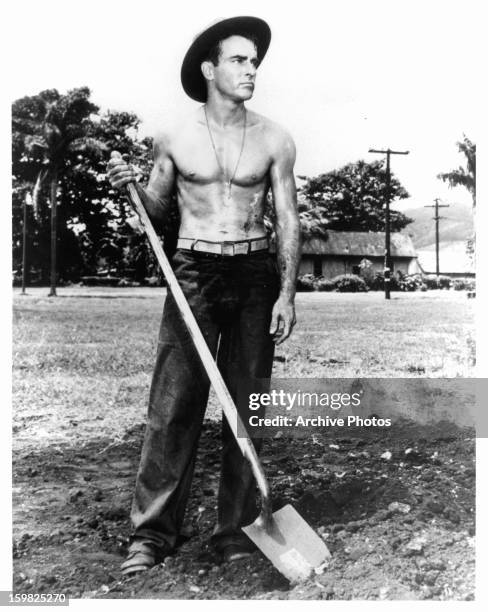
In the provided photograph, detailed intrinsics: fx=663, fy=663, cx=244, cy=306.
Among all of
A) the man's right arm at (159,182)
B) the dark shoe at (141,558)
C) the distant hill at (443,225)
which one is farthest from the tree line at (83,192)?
the dark shoe at (141,558)

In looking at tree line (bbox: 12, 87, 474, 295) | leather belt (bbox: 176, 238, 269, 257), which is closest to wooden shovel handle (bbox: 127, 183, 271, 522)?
leather belt (bbox: 176, 238, 269, 257)

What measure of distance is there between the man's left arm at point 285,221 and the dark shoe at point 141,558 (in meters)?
1.06

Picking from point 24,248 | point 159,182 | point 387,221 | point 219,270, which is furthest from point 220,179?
point 387,221

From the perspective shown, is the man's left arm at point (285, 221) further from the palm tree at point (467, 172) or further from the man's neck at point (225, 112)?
the palm tree at point (467, 172)

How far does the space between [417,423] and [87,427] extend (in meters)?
1.99

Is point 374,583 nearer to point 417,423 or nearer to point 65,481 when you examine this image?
point 417,423

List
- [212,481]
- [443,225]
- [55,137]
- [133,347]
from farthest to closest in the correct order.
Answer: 1. [133,347]
2. [443,225]
3. [55,137]
4. [212,481]

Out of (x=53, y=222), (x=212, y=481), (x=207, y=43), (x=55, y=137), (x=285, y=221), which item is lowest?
(x=212, y=481)

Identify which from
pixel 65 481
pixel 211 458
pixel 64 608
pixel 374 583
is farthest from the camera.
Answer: pixel 211 458

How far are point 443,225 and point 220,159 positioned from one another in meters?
2.17

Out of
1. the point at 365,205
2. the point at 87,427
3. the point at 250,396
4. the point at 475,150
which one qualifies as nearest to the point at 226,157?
the point at 250,396

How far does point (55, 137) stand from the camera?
402cm

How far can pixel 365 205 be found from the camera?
4480mm

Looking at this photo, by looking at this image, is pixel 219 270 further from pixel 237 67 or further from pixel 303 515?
pixel 303 515
